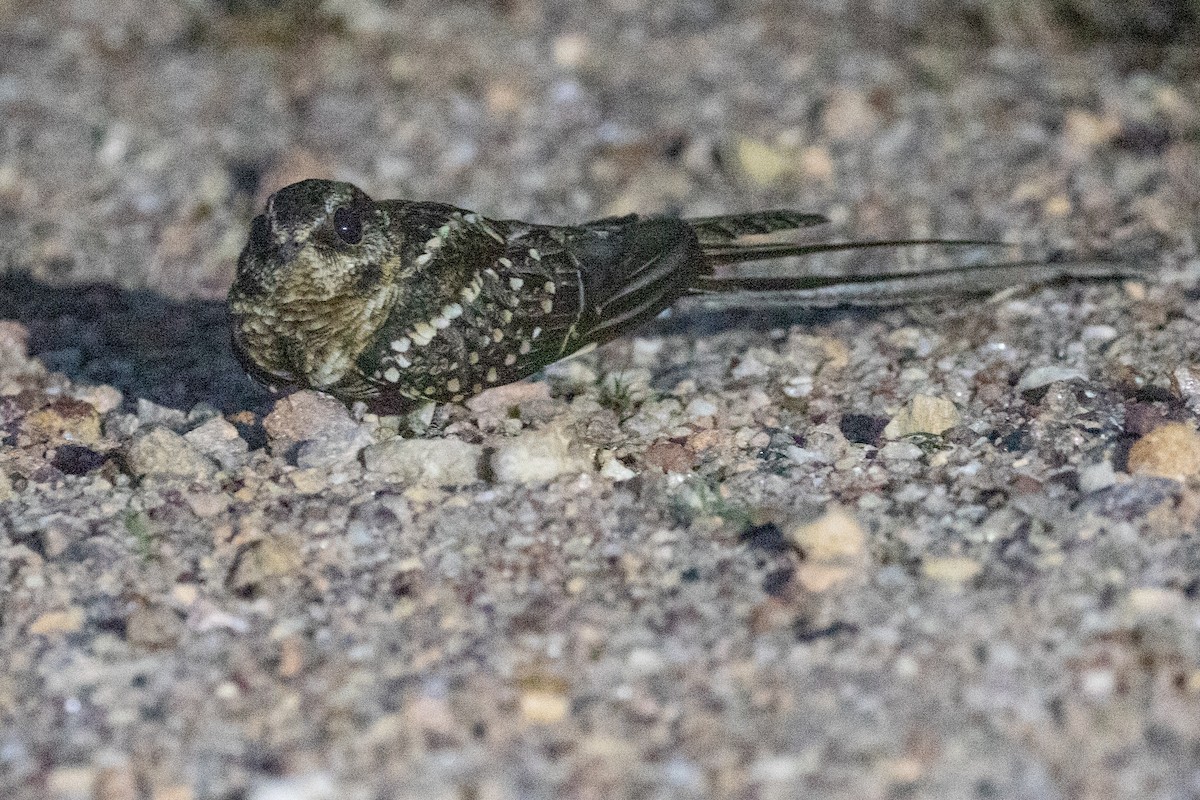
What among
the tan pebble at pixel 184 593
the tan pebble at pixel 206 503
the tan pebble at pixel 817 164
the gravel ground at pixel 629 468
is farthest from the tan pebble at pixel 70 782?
the tan pebble at pixel 817 164

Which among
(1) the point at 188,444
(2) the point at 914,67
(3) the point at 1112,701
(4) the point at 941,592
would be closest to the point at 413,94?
(2) the point at 914,67

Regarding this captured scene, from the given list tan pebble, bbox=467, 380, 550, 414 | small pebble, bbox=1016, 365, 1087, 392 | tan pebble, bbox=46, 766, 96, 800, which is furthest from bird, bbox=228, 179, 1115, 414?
tan pebble, bbox=46, 766, 96, 800

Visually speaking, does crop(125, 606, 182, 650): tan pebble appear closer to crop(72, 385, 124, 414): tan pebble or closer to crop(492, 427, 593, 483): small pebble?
crop(492, 427, 593, 483): small pebble

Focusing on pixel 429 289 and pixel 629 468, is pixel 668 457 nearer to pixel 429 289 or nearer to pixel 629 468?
pixel 629 468

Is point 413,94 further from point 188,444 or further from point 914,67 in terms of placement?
point 188,444

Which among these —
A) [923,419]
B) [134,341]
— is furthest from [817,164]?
[134,341]

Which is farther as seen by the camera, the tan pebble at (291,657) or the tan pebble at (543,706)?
the tan pebble at (291,657)

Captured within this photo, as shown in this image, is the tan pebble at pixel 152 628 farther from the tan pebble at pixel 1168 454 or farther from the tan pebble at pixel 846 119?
the tan pebble at pixel 846 119
